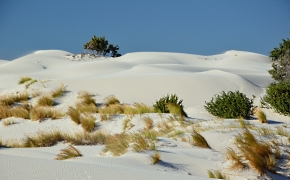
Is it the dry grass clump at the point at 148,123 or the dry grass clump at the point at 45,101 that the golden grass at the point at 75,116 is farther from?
the dry grass clump at the point at 45,101

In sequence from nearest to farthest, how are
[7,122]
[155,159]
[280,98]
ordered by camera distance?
[155,159]
[7,122]
[280,98]

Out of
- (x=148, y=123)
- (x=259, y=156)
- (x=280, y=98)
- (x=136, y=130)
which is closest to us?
(x=259, y=156)

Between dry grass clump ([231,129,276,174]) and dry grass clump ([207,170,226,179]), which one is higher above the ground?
dry grass clump ([231,129,276,174])

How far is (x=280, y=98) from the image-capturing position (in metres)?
10.3

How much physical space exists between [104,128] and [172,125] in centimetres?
208

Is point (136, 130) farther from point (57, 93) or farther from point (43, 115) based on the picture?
point (57, 93)

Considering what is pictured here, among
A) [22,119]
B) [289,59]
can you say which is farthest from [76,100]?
[289,59]

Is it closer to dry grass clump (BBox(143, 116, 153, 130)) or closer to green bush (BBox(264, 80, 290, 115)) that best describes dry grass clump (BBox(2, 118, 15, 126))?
dry grass clump (BBox(143, 116, 153, 130))

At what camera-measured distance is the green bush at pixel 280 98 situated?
396 inches

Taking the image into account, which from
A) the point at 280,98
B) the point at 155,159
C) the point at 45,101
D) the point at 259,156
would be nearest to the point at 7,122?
the point at 45,101

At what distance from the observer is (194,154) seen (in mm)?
4508

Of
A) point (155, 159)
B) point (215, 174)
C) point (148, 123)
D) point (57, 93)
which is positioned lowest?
point (215, 174)

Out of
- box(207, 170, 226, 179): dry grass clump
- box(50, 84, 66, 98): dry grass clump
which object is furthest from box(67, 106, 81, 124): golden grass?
box(207, 170, 226, 179): dry grass clump

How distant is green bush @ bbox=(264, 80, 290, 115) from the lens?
10047 mm
